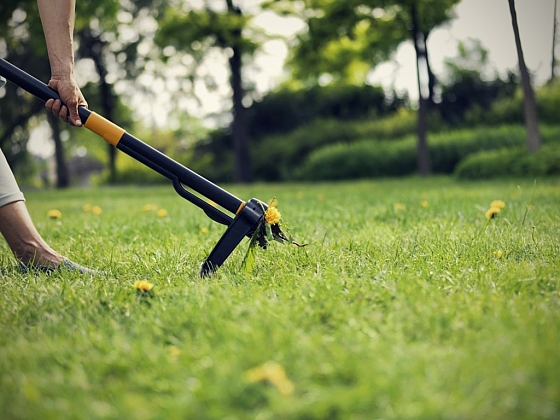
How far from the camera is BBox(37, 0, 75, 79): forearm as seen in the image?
2242 mm

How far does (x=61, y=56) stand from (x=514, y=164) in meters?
8.43

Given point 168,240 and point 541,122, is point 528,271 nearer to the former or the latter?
point 168,240

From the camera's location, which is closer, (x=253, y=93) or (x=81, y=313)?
(x=81, y=313)

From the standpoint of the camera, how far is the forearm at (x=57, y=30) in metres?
2.24

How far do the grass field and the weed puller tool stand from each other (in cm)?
14

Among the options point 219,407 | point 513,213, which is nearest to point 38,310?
point 219,407

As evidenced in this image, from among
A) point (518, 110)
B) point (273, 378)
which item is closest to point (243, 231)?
point (273, 378)

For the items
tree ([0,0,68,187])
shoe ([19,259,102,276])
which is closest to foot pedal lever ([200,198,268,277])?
shoe ([19,259,102,276])

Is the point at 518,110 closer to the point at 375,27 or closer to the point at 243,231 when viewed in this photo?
the point at 375,27

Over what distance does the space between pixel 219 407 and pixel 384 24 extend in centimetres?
1232

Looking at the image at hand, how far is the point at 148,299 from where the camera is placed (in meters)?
1.77

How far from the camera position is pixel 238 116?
1480 centimetres

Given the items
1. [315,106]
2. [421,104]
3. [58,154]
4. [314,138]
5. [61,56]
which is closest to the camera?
[61,56]

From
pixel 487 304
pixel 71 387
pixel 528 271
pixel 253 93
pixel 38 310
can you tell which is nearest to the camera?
pixel 71 387
